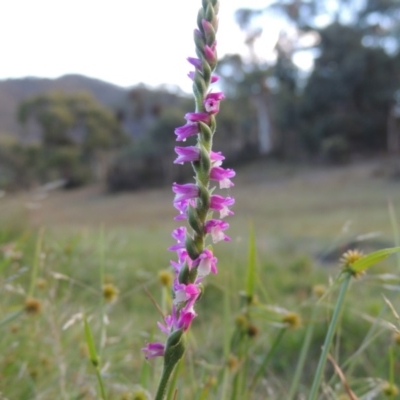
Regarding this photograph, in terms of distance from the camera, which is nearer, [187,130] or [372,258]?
[187,130]

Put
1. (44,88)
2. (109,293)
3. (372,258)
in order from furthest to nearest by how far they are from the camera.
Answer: (44,88) → (109,293) → (372,258)

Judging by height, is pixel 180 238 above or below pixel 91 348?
above

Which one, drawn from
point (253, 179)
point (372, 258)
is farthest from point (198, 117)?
point (253, 179)

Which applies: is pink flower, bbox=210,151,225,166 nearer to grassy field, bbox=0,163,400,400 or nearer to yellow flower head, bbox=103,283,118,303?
grassy field, bbox=0,163,400,400

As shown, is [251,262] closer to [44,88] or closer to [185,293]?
[185,293]

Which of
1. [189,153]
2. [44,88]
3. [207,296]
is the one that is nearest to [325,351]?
[189,153]

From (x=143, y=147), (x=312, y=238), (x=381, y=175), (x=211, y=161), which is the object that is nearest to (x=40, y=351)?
(x=211, y=161)

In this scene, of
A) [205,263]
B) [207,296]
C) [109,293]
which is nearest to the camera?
[205,263]
